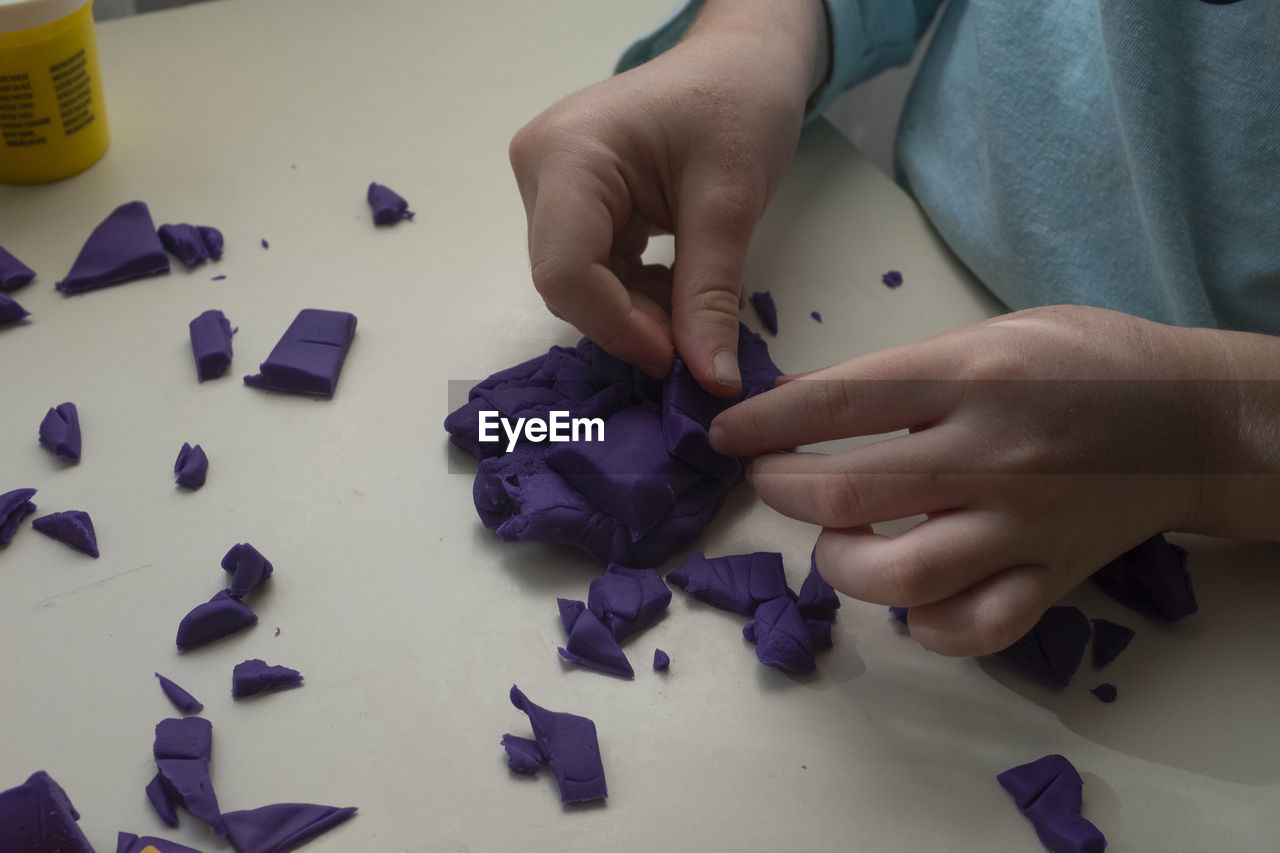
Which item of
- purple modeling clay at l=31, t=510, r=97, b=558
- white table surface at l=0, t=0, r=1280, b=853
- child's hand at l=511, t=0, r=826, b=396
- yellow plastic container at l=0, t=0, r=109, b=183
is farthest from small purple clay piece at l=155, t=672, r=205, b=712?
yellow plastic container at l=0, t=0, r=109, b=183

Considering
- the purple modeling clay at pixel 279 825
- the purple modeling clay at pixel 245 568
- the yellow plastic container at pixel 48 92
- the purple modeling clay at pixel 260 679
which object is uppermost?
the yellow plastic container at pixel 48 92

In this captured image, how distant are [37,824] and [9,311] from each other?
44 centimetres

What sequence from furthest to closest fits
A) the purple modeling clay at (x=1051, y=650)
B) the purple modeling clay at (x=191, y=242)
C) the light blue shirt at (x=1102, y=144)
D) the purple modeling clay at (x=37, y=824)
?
the purple modeling clay at (x=191, y=242), the light blue shirt at (x=1102, y=144), the purple modeling clay at (x=1051, y=650), the purple modeling clay at (x=37, y=824)

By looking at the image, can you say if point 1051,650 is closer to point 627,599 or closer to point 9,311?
point 627,599

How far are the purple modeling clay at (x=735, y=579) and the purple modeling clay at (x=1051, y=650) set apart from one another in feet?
0.49

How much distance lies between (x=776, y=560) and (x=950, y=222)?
0.39 metres

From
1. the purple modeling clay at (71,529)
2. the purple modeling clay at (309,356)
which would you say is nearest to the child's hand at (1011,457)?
the purple modeling clay at (309,356)

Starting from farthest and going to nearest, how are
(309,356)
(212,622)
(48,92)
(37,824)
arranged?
(48,92), (309,356), (212,622), (37,824)

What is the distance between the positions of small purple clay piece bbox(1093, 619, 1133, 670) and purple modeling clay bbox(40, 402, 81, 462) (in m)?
0.70

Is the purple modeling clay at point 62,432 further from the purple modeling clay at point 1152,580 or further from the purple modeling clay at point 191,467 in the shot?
the purple modeling clay at point 1152,580

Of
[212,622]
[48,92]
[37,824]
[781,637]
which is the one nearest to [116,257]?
[48,92]

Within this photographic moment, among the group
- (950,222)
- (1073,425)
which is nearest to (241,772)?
(1073,425)

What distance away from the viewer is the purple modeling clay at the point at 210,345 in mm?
779

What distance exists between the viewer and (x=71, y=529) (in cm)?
68
